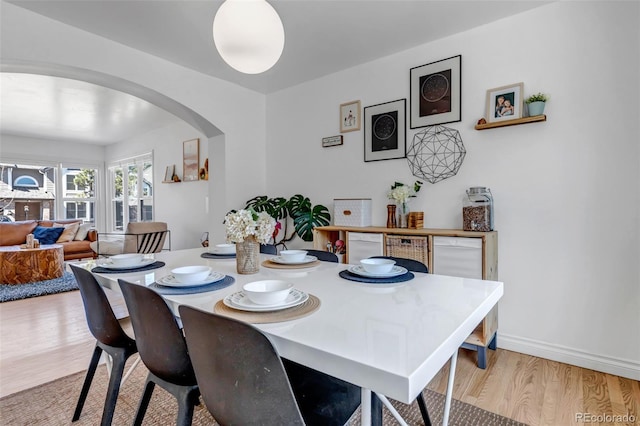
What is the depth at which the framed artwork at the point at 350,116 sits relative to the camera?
10.4 feet

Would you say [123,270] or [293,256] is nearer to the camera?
[123,270]

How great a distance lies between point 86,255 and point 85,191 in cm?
247

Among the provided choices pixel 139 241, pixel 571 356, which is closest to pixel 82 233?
pixel 139 241

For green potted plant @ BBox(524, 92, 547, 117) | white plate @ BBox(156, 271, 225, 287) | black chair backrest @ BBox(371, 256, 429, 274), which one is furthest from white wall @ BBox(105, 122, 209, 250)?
green potted plant @ BBox(524, 92, 547, 117)

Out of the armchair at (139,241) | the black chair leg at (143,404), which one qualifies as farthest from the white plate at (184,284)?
the armchair at (139,241)

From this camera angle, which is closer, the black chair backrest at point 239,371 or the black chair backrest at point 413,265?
the black chair backrest at point 239,371

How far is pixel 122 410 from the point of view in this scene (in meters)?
1.70

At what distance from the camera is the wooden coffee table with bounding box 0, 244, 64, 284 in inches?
168

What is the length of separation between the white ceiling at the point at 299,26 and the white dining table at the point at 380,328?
1886mm

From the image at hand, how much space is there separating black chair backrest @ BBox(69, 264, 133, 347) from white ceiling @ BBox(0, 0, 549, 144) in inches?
73.4

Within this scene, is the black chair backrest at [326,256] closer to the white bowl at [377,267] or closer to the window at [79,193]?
the white bowl at [377,267]

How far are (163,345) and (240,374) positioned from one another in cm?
43

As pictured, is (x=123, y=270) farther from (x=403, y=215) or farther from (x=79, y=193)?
(x=79, y=193)

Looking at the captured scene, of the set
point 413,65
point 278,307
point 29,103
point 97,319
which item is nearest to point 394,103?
point 413,65
